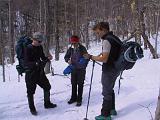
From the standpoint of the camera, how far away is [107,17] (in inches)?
1542

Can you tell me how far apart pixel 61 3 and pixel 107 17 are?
26.6 ft

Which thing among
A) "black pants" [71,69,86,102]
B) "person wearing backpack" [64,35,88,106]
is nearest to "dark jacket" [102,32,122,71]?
"person wearing backpack" [64,35,88,106]

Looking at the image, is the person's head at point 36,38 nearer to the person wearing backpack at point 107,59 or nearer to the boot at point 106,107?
the person wearing backpack at point 107,59

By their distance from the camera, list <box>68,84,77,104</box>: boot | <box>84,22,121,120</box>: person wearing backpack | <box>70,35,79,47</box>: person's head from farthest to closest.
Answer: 1. <box>68,84,77,104</box>: boot
2. <box>70,35,79,47</box>: person's head
3. <box>84,22,121,120</box>: person wearing backpack

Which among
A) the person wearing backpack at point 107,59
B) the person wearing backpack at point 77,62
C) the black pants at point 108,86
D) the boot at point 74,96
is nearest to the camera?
the person wearing backpack at point 107,59

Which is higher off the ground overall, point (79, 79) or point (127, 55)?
point (127, 55)

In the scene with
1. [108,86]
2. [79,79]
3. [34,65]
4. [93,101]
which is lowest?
[93,101]

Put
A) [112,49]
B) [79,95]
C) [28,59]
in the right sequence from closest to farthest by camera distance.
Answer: [112,49], [28,59], [79,95]

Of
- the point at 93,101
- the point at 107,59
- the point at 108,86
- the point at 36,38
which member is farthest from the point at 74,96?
the point at 107,59

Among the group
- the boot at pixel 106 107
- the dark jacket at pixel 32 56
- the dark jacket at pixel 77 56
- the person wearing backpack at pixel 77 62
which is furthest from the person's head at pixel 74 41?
the boot at pixel 106 107

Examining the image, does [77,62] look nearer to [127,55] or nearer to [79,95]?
[79,95]

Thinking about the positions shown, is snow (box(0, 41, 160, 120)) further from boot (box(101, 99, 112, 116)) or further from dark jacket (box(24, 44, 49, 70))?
dark jacket (box(24, 44, 49, 70))

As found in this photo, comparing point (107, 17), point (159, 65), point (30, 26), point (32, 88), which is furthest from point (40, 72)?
point (30, 26)

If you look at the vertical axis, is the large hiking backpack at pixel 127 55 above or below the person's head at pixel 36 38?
below
